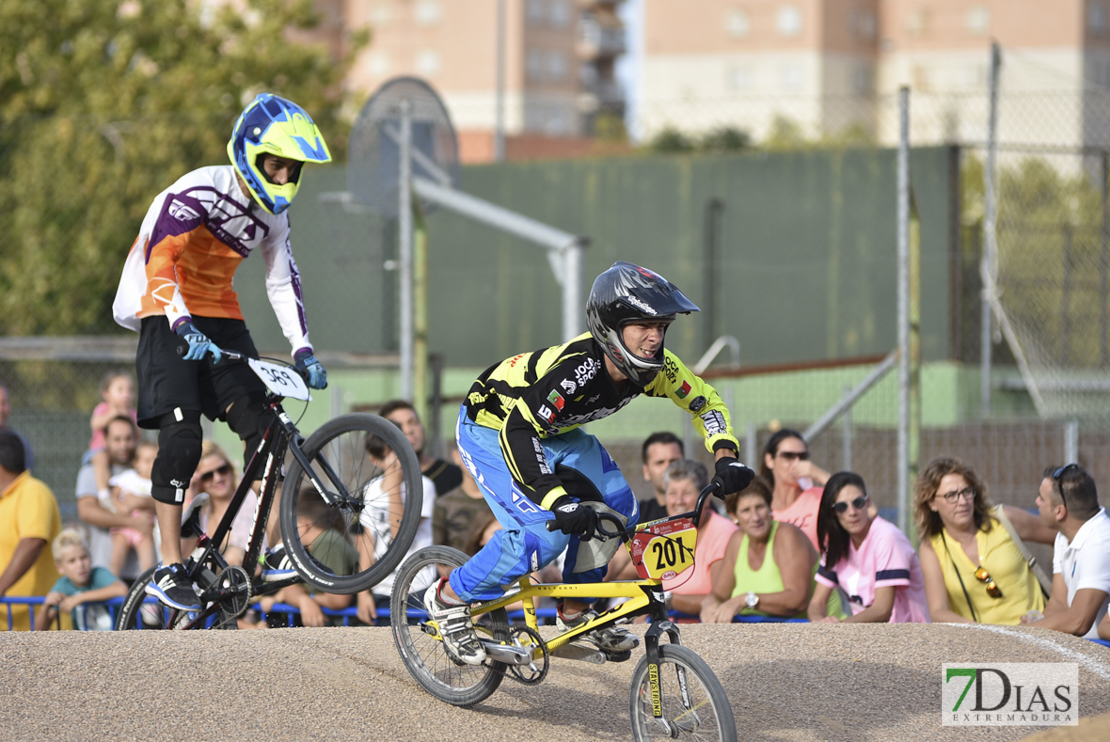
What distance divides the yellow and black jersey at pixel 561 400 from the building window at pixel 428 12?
206 feet

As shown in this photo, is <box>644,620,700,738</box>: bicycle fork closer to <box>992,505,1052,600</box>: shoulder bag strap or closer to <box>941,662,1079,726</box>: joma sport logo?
<box>941,662,1079,726</box>: joma sport logo

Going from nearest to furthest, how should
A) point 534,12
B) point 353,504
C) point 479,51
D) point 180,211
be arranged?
1. point 353,504
2. point 180,211
3. point 479,51
4. point 534,12

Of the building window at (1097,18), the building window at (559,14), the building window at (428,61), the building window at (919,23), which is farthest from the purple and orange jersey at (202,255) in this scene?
the building window at (559,14)

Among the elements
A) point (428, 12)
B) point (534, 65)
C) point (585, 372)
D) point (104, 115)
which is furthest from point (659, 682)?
point (428, 12)

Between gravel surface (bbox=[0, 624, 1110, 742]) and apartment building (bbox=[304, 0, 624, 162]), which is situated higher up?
apartment building (bbox=[304, 0, 624, 162])

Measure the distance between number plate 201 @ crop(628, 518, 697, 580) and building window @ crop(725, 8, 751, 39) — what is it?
6194 cm

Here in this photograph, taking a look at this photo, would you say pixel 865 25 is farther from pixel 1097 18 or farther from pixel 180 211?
pixel 180 211

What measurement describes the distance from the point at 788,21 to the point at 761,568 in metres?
58.2

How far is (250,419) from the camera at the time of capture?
20.0 ft

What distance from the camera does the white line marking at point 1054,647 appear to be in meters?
6.10

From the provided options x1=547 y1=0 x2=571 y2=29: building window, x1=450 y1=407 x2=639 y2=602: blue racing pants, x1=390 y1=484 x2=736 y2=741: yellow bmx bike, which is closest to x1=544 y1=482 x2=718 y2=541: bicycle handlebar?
x1=390 y1=484 x2=736 y2=741: yellow bmx bike

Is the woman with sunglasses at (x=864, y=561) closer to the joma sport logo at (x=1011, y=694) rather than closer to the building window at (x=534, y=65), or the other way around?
the joma sport logo at (x=1011, y=694)

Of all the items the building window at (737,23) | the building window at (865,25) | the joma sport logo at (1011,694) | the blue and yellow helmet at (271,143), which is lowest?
the joma sport logo at (1011,694)

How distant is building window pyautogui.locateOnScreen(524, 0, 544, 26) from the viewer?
66062mm
